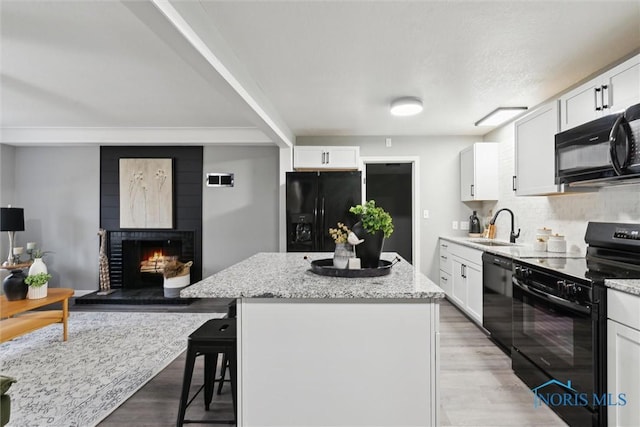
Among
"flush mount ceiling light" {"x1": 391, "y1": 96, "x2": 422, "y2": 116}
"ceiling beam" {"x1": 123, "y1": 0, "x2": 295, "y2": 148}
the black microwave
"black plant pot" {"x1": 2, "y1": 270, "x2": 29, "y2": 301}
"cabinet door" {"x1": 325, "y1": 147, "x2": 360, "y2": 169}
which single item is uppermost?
"flush mount ceiling light" {"x1": 391, "y1": 96, "x2": 422, "y2": 116}

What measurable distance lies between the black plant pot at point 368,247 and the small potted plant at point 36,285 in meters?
3.18

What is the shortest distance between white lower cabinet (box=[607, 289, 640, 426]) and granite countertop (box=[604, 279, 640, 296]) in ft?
0.06

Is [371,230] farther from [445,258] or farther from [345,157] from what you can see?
[445,258]

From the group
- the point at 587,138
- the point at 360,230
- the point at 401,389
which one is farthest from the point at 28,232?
the point at 587,138

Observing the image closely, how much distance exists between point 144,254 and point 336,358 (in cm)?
456

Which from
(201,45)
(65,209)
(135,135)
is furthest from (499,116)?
(65,209)

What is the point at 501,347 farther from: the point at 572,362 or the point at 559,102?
the point at 559,102

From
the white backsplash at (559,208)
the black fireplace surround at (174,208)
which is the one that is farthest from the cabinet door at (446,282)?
the black fireplace surround at (174,208)

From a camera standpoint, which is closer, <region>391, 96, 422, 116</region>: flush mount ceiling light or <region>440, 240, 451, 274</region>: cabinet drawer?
<region>391, 96, 422, 116</region>: flush mount ceiling light

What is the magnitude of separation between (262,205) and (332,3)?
3477 millimetres

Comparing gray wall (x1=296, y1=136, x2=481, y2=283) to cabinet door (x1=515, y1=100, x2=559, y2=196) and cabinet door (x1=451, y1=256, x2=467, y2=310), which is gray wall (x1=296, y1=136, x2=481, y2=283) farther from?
cabinet door (x1=515, y1=100, x2=559, y2=196)

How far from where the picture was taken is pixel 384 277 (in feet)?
5.65

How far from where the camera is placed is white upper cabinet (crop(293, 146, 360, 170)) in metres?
4.30

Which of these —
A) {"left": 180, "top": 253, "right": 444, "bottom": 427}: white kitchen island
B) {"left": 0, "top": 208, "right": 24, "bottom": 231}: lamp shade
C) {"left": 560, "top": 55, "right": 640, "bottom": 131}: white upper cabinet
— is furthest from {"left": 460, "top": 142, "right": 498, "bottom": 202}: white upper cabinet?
{"left": 0, "top": 208, "right": 24, "bottom": 231}: lamp shade
